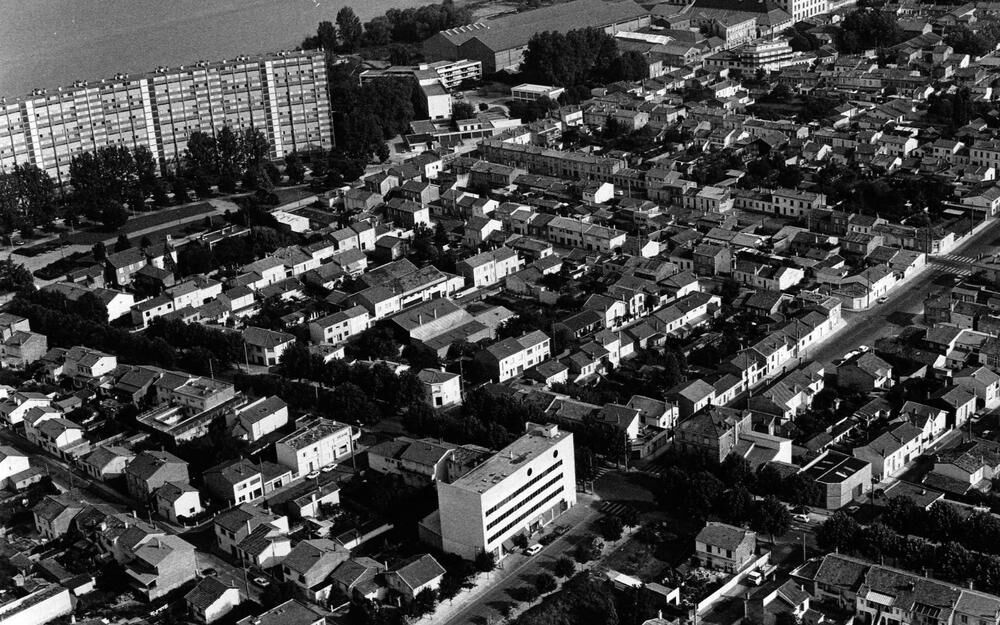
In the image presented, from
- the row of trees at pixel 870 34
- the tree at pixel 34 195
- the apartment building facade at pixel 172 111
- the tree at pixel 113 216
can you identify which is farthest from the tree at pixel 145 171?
the row of trees at pixel 870 34

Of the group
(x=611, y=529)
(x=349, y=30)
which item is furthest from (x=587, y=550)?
(x=349, y=30)

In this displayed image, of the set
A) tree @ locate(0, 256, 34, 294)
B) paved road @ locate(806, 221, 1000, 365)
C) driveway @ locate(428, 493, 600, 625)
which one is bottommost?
driveway @ locate(428, 493, 600, 625)

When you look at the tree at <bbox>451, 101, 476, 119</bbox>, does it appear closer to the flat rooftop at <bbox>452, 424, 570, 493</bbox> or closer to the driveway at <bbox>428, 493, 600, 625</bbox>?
the flat rooftop at <bbox>452, 424, 570, 493</bbox>

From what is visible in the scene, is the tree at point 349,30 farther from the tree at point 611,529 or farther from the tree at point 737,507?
the tree at point 737,507

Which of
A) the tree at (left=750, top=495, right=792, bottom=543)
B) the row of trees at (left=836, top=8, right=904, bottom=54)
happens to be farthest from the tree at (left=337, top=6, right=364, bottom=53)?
the tree at (left=750, top=495, right=792, bottom=543)

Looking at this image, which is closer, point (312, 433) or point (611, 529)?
point (611, 529)

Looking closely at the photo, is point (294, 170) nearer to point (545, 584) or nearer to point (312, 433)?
point (312, 433)

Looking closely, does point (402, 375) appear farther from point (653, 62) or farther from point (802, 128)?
point (653, 62)
